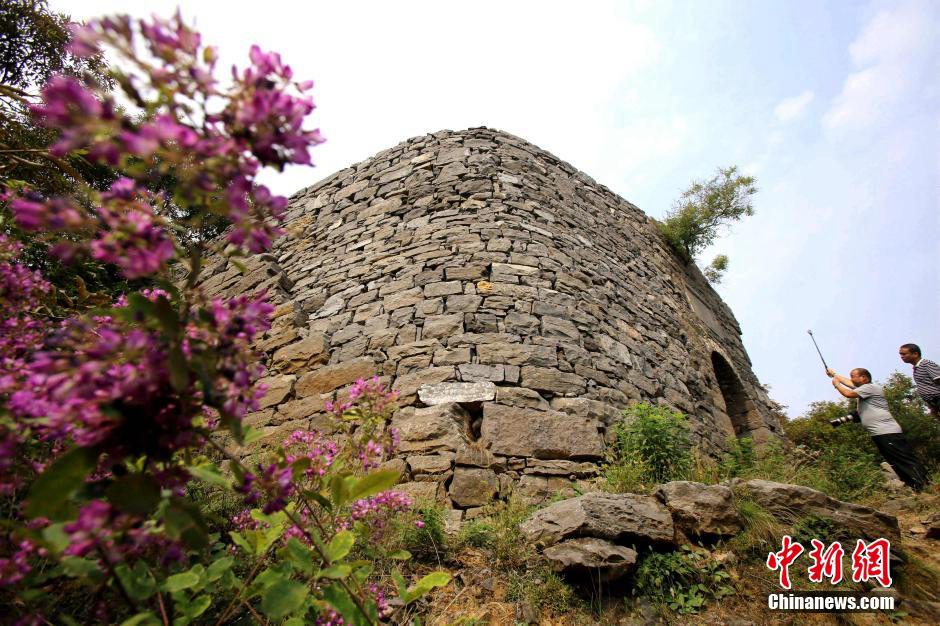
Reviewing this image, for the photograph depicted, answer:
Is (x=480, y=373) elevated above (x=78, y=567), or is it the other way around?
(x=480, y=373)

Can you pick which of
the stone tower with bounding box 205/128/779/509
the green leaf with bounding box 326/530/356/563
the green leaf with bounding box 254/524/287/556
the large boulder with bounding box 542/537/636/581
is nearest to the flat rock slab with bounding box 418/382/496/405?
the stone tower with bounding box 205/128/779/509

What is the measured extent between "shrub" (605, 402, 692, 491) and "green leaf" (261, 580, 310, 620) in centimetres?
255

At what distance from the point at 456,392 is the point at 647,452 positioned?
1472 millimetres

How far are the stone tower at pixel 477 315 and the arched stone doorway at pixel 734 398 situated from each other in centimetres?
91

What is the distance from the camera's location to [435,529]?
2729 mm

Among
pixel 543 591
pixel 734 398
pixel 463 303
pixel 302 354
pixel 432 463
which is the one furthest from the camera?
pixel 734 398

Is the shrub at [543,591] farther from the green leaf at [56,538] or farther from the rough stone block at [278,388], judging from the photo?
the rough stone block at [278,388]

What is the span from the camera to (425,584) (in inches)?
57.4

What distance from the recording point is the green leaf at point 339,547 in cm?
118

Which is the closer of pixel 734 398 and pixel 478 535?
pixel 478 535

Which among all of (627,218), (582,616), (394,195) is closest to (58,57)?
(394,195)

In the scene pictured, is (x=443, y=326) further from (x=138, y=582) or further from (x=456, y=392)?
(x=138, y=582)

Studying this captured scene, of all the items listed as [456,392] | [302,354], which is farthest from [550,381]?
[302,354]

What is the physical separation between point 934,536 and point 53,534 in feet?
14.6
